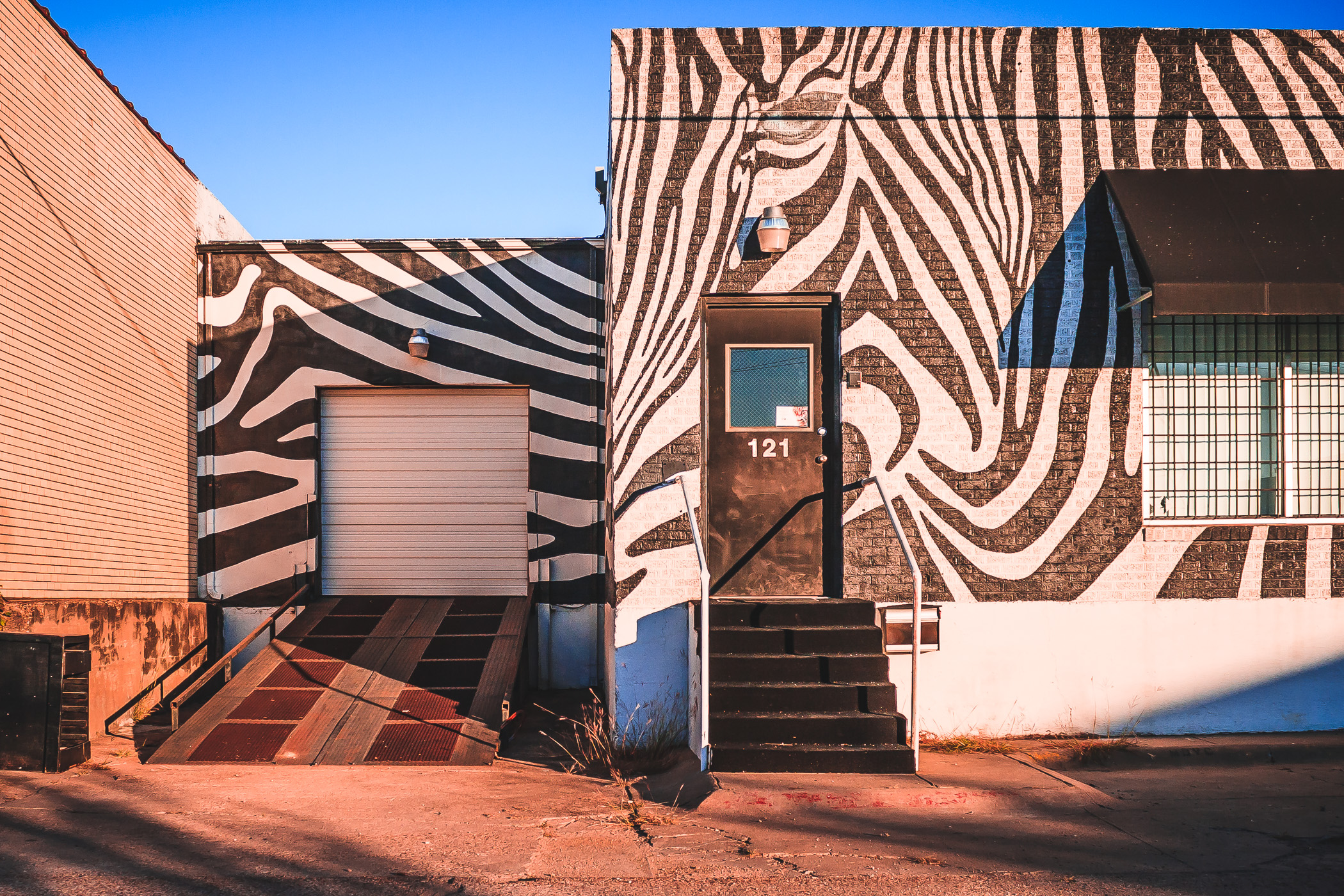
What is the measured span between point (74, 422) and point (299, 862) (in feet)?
18.6

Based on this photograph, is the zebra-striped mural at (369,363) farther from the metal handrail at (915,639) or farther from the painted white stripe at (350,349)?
the metal handrail at (915,639)

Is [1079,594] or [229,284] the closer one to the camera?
[1079,594]

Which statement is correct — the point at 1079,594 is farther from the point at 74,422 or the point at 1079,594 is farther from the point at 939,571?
the point at 74,422

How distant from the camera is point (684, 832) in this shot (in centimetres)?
500

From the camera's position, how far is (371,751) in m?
6.92

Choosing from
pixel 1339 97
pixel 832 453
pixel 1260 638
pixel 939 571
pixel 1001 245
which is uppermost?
pixel 1339 97

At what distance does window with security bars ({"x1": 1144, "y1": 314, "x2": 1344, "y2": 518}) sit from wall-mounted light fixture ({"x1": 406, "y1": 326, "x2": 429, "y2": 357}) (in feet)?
23.0

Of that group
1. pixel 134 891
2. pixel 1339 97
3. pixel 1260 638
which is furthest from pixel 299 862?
pixel 1339 97

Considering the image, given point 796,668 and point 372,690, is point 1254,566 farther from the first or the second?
point 372,690

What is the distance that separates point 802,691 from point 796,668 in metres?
0.19

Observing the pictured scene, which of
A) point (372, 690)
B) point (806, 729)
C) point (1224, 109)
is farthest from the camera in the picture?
point (372, 690)

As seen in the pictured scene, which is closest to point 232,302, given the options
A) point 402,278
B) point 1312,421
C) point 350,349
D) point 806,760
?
point 350,349

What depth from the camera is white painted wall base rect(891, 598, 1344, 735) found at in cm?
707

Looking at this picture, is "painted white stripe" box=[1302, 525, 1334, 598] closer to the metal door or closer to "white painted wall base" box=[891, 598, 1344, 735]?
"white painted wall base" box=[891, 598, 1344, 735]
